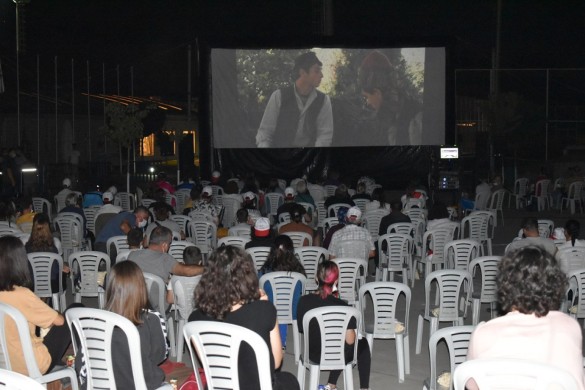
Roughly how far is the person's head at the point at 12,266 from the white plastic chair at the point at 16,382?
5.82 ft

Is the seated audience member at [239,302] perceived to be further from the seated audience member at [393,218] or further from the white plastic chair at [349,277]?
the seated audience member at [393,218]

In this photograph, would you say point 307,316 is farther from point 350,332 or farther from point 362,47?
point 362,47

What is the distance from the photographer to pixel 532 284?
3.23m

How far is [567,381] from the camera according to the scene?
303cm

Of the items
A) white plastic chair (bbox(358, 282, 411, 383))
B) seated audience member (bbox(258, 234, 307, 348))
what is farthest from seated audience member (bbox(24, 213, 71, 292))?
white plastic chair (bbox(358, 282, 411, 383))

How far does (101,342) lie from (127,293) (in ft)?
0.90

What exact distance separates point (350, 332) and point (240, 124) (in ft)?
52.1

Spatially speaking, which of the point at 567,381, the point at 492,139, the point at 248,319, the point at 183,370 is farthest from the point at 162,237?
the point at 492,139

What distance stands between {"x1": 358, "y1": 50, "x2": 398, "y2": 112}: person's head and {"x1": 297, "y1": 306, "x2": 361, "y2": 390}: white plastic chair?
15992 mm

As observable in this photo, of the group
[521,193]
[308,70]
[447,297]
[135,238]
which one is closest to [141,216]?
[135,238]

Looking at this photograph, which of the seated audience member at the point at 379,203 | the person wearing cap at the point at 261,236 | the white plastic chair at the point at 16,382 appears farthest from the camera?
the seated audience member at the point at 379,203

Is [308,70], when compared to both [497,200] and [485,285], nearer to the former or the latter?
[497,200]

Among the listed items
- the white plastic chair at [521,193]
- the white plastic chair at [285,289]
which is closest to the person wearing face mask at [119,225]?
the white plastic chair at [285,289]

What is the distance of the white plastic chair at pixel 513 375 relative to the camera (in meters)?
3.04
